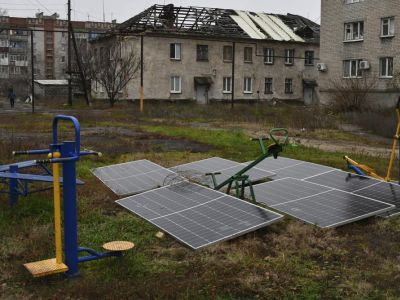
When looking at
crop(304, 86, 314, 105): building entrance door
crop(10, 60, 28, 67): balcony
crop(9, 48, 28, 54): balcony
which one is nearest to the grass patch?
crop(304, 86, 314, 105): building entrance door

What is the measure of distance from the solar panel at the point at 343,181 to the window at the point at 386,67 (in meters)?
25.9

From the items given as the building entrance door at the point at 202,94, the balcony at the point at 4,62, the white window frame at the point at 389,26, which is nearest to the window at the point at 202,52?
the building entrance door at the point at 202,94

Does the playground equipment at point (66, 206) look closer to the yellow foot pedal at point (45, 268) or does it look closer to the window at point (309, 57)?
the yellow foot pedal at point (45, 268)

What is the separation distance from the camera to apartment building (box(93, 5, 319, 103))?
137 ft

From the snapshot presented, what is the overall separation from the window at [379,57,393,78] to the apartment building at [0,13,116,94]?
64.3 metres

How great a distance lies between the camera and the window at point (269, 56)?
46.8 m

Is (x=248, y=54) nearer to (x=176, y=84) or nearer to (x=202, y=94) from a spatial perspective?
(x=202, y=94)

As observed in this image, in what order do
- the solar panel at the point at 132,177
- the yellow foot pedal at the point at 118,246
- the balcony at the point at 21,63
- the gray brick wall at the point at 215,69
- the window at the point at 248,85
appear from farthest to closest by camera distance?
the balcony at the point at 21,63
the window at the point at 248,85
the gray brick wall at the point at 215,69
the solar panel at the point at 132,177
the yellow foot pedal at the point at 118,246

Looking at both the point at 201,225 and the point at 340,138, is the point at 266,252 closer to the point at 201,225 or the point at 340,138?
the point at 201,225

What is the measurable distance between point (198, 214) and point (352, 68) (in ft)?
101

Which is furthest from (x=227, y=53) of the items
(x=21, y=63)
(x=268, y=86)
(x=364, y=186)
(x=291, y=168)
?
(x=21, y=63)

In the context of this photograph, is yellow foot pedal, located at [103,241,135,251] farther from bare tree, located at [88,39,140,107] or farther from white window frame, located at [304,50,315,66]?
white window frame, located at [304,50,315,66]

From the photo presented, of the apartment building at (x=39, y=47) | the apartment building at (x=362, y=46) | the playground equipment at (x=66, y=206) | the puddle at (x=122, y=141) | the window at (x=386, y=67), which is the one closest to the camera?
the playground equipment at (x=66, y=206)

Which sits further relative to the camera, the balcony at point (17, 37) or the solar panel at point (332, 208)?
the balcony at point (17, 37)
